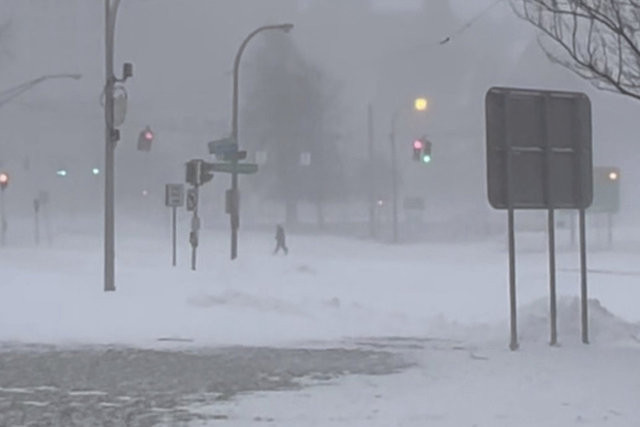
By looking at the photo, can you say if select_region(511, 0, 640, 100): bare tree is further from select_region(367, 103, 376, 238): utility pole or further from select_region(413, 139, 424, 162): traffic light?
select_region(367, 103, 376, 238): utility pole

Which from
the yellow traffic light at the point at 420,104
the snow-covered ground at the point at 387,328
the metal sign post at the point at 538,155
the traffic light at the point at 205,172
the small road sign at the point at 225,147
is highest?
the yellow traffic light at the point at 420,104

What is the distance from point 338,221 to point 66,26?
61535 mm

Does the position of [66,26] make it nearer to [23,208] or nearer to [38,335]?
[23,208]

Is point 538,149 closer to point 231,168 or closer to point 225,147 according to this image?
point 231,168

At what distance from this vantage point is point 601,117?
342 feet

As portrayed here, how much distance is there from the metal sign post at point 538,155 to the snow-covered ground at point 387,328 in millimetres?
1751

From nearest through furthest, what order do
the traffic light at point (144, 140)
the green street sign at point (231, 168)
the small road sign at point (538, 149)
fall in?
the small road sign at point (538, 149) → the green street sign at point (231, 168) → the traffic light at point (144, 140)

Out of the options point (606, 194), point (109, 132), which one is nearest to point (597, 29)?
point (109, 132)

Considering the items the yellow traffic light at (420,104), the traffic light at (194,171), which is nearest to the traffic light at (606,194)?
the yellow traffic light at (420,104)

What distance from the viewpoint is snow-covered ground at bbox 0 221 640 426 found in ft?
34.1

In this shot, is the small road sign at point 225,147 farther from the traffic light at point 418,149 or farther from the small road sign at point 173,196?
the traffic light at point 418,149

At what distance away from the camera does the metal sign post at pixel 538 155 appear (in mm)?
14906

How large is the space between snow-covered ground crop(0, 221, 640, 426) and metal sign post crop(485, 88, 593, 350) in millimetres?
1751

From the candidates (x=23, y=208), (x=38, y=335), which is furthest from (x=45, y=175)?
(x=38, y=335)
